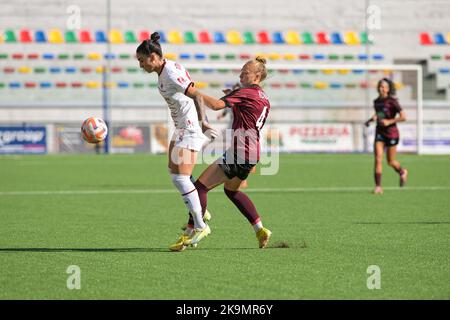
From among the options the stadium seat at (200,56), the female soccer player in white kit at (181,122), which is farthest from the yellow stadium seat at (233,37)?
the female soccer player in white kit at (181,122)

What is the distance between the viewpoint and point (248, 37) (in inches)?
1581

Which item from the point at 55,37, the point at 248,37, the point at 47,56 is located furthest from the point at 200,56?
the point at 47,56

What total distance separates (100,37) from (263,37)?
6.86 metres

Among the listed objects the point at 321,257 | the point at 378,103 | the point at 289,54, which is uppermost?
the point at 289,54

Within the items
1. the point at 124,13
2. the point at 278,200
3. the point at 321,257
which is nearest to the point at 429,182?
the point at 278,200

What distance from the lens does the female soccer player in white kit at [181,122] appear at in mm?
9594

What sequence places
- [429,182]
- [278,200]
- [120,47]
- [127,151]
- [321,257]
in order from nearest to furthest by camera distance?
[321,257]
[278,200]
[429,182]
[127,151]
[120,47]

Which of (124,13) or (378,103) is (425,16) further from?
(378,103)

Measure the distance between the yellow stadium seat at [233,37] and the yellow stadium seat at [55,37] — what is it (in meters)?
6.96

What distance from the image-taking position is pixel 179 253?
31.2 ft

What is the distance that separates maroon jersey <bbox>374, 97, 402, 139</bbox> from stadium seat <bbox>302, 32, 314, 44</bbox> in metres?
22.0

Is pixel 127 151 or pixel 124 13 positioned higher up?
pixel 124 13
